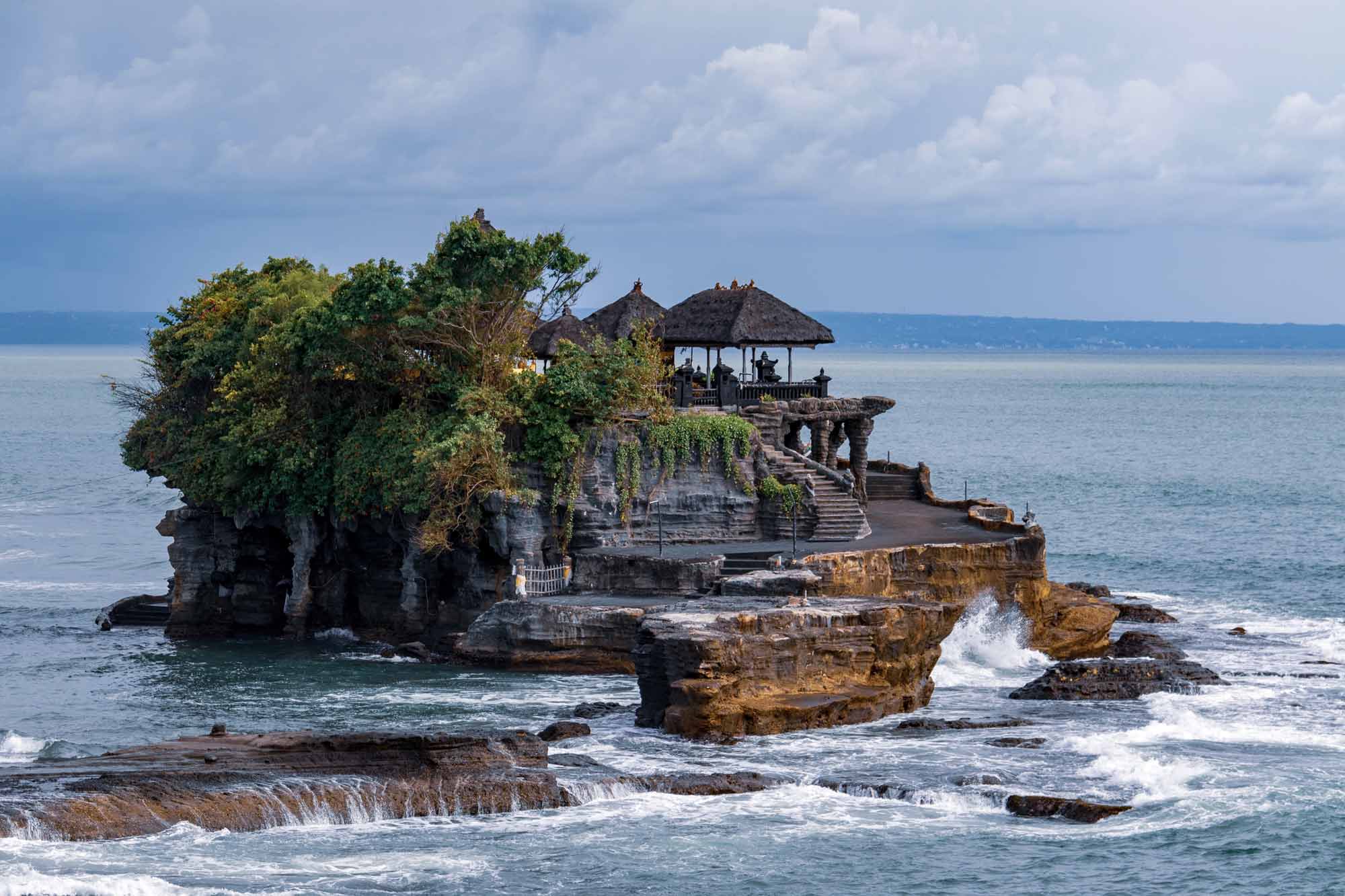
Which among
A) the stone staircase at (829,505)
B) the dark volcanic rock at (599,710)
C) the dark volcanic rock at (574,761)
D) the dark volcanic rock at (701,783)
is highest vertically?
the stone staircase at (829,505)

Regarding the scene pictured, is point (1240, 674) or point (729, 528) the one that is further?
point (729, 528)

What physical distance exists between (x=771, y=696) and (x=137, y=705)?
14.8 m

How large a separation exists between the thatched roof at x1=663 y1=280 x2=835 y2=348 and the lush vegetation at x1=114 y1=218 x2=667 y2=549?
292cm

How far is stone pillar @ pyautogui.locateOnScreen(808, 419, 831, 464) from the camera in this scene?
2071 inches

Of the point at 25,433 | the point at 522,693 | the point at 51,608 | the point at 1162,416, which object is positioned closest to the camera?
the point at 522,693

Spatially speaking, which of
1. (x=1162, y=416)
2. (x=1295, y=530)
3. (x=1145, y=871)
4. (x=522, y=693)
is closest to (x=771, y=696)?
(x=522, y=693)

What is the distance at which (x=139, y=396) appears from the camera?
178ft

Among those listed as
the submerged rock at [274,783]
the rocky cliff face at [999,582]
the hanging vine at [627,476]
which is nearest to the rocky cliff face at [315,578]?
the hanging vine at [627,476]

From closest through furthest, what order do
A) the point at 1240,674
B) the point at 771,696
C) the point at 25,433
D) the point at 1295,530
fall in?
the point at 771,696, the point at 1240,674, the point at 1295,530, the point at 25,433

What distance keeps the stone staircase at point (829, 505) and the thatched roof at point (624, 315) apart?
5626 millimetres

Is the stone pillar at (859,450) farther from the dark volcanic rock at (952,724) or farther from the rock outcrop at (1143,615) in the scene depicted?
the dark volcanic rock at (952,724)

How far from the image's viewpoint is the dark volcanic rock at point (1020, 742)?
1419 inches

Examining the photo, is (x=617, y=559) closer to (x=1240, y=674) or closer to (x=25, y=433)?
(x=1240, y=674)

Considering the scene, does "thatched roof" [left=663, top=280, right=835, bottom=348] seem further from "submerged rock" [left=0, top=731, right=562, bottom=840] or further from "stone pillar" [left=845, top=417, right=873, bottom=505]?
"submerged rock" [left=0, top=731, right=562, bottom=840]
